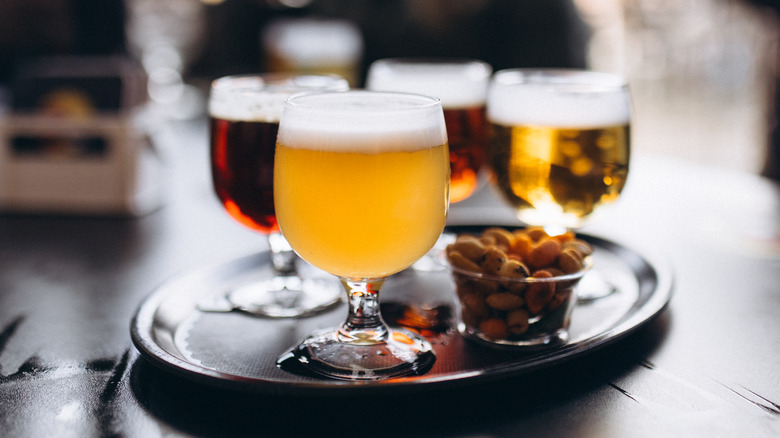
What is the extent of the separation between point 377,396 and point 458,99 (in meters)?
0.68

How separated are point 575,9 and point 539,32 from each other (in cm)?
23

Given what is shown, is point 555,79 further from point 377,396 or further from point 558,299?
point 377,396

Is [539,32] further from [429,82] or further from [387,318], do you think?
[387,318]

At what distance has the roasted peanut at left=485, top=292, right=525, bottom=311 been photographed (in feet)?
2.56

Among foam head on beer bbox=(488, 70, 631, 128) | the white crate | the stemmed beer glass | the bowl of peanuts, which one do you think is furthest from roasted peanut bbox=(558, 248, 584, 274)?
the white crate

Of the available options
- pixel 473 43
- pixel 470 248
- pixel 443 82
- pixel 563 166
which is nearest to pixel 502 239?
pixel 470 248

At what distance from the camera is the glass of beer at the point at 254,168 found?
3.12 feet

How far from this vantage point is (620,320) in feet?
2.84

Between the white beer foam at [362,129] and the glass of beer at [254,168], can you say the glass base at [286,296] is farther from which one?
the white beer foam at [362,129]

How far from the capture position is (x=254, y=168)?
0.97 metres

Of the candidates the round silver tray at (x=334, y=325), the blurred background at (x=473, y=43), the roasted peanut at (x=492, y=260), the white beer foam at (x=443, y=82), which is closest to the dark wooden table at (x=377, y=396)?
the round silver tray at (x=334, y=325)

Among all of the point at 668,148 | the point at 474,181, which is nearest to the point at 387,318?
the point at 474,181

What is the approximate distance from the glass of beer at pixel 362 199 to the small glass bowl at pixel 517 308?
0.07 metres

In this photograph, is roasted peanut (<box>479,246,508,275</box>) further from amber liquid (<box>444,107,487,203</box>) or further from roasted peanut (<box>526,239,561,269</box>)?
A: amber liquid (<box>444,107,487,203</box>)
